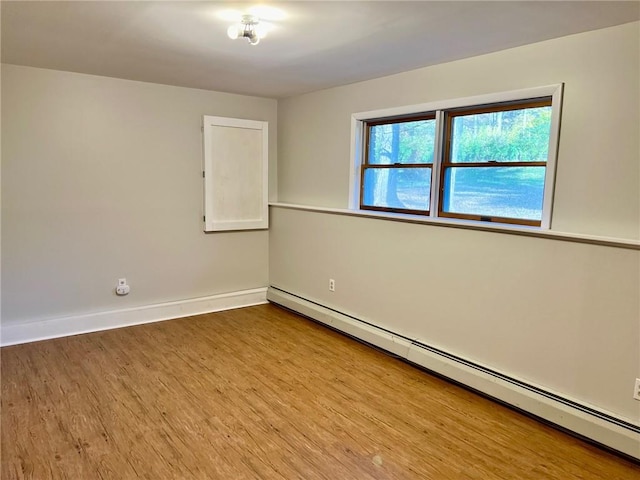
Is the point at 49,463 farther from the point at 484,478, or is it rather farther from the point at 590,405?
the point at 590,405

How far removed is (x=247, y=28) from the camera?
7.73ft

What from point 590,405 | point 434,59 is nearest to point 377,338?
point 590,405

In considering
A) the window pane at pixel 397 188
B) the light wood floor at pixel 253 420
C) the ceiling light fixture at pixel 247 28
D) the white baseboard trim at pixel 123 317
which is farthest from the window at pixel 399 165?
the white baseboard trim at pixel 123 317

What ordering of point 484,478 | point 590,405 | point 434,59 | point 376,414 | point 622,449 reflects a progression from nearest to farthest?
1. point 484,478
2. point 622,449
3. point 590,405
4. point 376,414
5. point 434,59

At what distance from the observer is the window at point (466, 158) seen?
8.95 feet

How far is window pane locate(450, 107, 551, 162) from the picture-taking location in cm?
272

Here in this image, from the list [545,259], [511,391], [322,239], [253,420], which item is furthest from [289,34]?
[511,391]

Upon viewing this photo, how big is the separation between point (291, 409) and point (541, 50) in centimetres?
268

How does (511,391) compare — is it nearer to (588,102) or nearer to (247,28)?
(588,102)

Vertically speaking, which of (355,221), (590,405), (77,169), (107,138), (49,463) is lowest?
(49,463)

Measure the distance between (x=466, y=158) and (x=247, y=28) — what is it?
176cm

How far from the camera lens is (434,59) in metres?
3.04

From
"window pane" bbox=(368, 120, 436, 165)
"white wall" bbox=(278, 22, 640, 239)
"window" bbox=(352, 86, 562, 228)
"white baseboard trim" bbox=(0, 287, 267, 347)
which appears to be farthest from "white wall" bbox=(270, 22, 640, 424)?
"white baseboard trim" bbox=(0, 287, 267, 347)

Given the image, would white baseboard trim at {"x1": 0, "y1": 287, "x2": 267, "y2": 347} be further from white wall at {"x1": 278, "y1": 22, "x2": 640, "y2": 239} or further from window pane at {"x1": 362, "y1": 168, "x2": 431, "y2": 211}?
white wall at {"x1": 278, "y1": 22, "x2": 640, "y2": 239}
